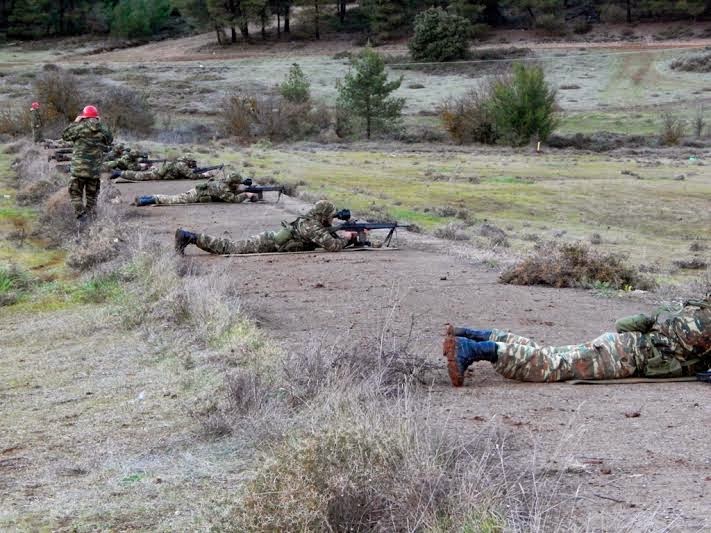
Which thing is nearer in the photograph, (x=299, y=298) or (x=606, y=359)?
(x=606, y=359)

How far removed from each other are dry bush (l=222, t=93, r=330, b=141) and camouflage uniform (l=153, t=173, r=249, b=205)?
105 feet

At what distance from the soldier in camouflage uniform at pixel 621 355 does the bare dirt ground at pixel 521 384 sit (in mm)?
151

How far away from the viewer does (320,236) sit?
1439 centimetres

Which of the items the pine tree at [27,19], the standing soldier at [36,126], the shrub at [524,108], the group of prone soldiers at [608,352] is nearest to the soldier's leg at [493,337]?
the group of prone soldiers at [608,352]

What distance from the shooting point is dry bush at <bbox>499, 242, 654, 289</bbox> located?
41.2 ft

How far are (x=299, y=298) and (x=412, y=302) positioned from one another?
1324 millimetres

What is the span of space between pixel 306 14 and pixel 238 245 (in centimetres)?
7888

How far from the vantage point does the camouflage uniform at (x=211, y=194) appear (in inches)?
798

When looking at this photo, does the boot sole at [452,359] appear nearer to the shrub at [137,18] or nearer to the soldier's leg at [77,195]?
the soldier's leg at [77,195]

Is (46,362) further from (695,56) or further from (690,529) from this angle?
(695,56)

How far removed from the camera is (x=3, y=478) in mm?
6062

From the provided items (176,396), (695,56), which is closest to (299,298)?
(176,396)

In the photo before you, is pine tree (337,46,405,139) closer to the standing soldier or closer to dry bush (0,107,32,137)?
dry bush (0,107,32,137)

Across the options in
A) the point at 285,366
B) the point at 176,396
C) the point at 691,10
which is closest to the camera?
the point at 285,366
